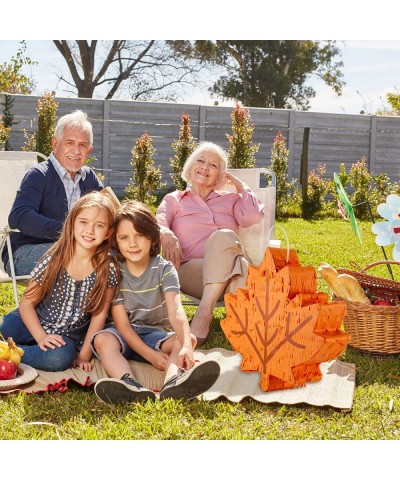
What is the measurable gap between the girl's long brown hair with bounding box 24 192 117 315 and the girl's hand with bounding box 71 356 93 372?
21 cm

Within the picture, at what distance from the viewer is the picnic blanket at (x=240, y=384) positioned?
8.25ft

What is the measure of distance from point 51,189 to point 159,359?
1.11 meters

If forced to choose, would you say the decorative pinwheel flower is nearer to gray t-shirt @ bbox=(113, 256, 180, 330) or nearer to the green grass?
the green grass

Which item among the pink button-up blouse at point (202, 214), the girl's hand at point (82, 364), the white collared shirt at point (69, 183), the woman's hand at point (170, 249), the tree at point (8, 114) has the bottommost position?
the girl's hand at point (82, 364)

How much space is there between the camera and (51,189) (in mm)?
3412

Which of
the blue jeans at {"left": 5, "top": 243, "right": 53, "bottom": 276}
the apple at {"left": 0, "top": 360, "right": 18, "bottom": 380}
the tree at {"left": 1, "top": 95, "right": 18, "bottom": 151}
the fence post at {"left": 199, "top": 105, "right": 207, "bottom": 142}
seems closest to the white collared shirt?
the blue jeans at {"left": 5, "top": 243, "right": 53, "bottom": 276}

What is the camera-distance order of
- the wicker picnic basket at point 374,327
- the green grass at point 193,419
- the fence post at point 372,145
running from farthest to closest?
1. the fence post at point 372,145
2. the wicker picnic basket at point 374,327
3. the green grass at point 193,419

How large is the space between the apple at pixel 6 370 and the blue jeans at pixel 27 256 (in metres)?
0.83

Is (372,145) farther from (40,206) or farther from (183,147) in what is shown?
(40,206)

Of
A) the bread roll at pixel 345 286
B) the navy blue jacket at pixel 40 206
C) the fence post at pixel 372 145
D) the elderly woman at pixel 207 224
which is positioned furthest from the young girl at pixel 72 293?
the fence post at pixel 372 145

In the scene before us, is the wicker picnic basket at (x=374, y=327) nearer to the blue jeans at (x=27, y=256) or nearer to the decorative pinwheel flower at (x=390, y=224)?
the decorative pinwheel flower at (x=390, y=224)

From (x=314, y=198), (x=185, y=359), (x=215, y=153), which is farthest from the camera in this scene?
(x=314, y=198)

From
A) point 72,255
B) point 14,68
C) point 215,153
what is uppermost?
point 14,68

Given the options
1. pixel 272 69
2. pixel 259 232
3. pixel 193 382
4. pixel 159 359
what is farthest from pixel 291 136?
pixel 193 382
